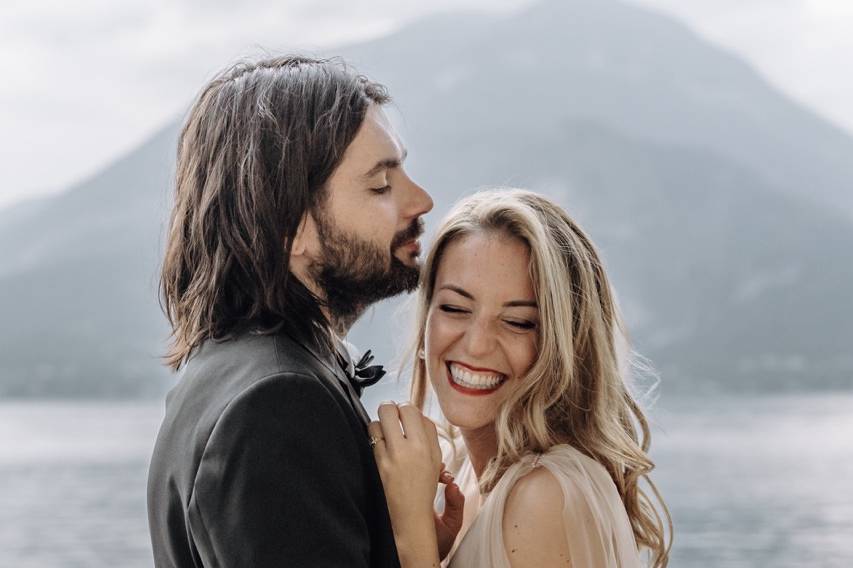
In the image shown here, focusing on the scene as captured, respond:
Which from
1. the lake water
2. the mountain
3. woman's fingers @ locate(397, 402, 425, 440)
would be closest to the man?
woman's fingers @ locate(397, 402, 425, 440)

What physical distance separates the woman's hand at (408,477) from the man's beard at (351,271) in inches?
7.9

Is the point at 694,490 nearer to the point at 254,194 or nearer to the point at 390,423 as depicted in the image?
the point at 390,423

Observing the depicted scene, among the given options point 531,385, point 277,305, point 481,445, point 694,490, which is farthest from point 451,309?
point 694,490

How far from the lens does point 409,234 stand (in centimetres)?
226

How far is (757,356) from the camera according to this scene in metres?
84.2

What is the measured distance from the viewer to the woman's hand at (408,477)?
6.93 ft

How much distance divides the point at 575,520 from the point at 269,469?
868 millimetres

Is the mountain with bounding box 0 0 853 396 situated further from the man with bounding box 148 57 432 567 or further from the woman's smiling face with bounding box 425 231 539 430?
the man with bounding box 148 57 432 567

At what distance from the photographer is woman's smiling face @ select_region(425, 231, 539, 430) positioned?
101 inches

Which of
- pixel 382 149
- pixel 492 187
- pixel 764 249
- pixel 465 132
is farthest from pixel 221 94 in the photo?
pixel 465 132

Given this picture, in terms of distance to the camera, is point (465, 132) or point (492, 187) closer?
point (492, 187)

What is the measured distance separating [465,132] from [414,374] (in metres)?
110

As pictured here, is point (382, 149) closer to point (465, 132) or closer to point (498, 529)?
point (498, 529)

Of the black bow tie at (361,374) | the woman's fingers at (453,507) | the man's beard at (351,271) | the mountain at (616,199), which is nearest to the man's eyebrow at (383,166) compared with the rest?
the man's beard at (351,271)
